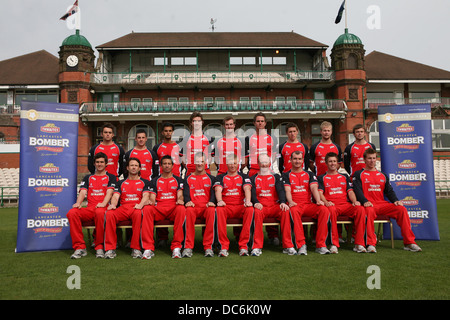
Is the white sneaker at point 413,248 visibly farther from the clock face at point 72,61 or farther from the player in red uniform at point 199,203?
the clock face at point 72,61

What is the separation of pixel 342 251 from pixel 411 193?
2.22m

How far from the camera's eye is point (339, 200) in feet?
19.6

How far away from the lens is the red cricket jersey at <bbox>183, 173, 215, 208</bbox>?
5879 mm

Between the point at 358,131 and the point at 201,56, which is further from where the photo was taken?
the point at 201,56

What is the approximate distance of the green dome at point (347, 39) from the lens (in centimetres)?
2931

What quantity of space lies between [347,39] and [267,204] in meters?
28.1

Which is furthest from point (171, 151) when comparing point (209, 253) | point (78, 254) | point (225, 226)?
point (78, 254)

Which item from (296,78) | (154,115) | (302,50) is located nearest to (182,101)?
(154,115)

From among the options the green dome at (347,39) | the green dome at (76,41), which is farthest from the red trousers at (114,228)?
the green dome at (347,39)

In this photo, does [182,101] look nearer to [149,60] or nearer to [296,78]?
[149,60]

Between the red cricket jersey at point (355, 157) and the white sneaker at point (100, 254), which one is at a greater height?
the red cricket jersey at point (355, 157)

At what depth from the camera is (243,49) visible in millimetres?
31328

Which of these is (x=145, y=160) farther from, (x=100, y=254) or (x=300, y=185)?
(x=300, y=185)

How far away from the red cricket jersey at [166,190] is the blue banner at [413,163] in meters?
4.28
